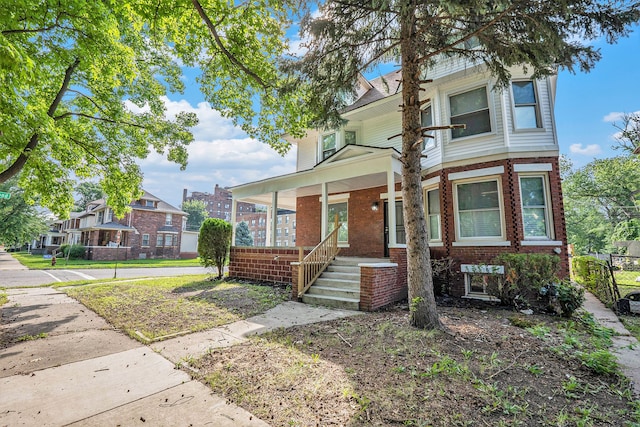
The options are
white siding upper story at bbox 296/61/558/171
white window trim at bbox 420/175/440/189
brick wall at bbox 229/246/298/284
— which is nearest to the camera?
white siding upper story at bbox 296/61/558/171

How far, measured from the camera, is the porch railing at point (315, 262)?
8.04 meters

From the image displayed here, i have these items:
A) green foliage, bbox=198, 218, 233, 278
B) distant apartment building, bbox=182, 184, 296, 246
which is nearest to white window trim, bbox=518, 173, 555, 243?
green foliage, bbox=198, 218, 233, 278

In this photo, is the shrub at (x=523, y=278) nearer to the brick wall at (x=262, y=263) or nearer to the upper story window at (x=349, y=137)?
the brick wall at (x=262, y=263)

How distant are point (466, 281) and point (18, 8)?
37.7 feet

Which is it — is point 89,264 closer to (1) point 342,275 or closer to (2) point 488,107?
(1) point 342,275

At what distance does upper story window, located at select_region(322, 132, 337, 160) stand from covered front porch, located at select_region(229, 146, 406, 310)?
1766 mm

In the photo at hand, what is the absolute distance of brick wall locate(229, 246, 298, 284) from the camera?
32.8 ft

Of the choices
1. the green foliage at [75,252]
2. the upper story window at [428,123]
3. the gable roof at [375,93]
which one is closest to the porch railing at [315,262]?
the upper story window at [428,123]

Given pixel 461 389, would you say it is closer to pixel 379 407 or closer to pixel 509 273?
pixel 379 407

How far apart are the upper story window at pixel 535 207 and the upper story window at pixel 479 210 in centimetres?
64

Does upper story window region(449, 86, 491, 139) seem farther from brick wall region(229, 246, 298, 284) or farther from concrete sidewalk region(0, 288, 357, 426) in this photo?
concrete sidewalk region(0, 288, 357, 426)

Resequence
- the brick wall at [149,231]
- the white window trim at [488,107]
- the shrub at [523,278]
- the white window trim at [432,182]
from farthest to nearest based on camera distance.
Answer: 1. the brick wall at [149,231]
2. the white window trim at [432,182]
3. the white window trim at [488,107]
4. the shrub at [523,278]

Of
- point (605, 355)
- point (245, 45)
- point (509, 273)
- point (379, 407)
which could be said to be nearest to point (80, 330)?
point (379, 407)

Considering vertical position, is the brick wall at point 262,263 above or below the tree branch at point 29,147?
below
